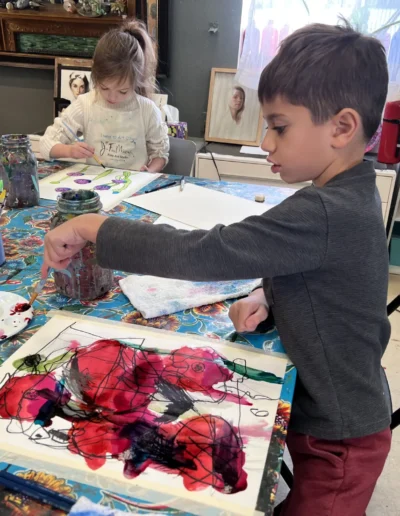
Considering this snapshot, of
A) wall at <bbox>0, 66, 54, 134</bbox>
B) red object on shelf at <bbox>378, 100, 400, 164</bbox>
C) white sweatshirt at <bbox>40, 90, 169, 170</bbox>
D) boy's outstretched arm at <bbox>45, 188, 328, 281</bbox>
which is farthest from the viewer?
wall at <bbox>0, 66, 54, 134</bbox>

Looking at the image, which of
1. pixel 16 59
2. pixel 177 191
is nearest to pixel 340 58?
pixel 177 191

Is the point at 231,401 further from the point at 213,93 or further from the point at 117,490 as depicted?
the point at 213,93

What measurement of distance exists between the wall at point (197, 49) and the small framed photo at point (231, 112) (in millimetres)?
58

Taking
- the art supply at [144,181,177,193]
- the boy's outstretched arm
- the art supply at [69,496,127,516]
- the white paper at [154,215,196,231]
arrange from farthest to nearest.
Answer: the art supply at [144,181,177,193] < the white paper at [154,215,196,231] < the boy's outstretched arm < the art supply at [69,496,127,516]

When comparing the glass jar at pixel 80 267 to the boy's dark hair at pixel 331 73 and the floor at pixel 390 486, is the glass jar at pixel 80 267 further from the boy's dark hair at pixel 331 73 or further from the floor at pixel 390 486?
the floor at pixel 390 486

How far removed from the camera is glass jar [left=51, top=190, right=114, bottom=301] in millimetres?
769

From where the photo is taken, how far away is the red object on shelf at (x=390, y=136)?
211cm

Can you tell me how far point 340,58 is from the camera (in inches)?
24.9

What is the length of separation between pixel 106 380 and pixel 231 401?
166mm

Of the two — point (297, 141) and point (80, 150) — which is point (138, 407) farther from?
point (80, 150)

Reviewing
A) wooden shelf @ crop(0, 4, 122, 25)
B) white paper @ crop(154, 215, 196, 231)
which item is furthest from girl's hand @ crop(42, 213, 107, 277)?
wooden shelf @ crop(0, 4, 122, 25)

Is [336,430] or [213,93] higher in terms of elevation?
[213,93]

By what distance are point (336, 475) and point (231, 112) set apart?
88.3 inches

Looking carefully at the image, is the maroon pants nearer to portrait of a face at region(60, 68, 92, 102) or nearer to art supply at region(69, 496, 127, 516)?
art supply at region(69, 496, 127, 516)
